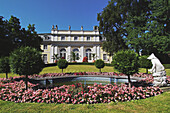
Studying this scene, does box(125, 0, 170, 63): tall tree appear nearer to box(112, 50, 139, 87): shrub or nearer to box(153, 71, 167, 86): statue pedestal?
box(153, 71, 167, 86): statue pedestal

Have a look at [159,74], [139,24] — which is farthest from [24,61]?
[139,24]

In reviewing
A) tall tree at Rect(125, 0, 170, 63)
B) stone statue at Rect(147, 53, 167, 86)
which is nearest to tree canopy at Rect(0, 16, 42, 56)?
stone statue at Rect(147, 53, 167, 86)

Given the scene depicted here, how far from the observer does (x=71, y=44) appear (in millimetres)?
32812

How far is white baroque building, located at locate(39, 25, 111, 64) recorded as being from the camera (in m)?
32.3

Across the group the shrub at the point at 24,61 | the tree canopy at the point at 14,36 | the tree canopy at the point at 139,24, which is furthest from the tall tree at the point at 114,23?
the shrub at the point at 24,61

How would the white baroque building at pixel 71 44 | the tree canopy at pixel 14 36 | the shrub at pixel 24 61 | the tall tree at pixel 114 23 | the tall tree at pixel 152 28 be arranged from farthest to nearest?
the white baroque building at pixel 71 44, the tall tree at pixel 114 23, the tall tree at pixel 152 28, the tree canopy at pixel 14 36, the shrub at pixel 24 61

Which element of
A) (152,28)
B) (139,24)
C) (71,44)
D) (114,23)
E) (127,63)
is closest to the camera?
(127,63)

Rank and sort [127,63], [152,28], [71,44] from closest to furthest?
[127,63]
[152,28]
[71,44]

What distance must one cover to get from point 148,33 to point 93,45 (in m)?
19.4

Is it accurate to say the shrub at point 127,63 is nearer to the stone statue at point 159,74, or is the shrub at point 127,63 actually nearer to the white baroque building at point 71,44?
the stone statue at point 159,74

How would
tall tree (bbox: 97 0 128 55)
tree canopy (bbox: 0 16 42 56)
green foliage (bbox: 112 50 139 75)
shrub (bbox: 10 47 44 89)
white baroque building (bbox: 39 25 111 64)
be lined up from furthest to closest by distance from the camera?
white baroque building (bbox: 39 25 111 64), tall tree (bbox: 97 0 128 55), tree canopy (bbox: 0 16 42 56), green foliage (bbox: 112 50 139 75), shrub (bbox: 10 47 44 89)

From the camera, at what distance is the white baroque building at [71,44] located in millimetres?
32281

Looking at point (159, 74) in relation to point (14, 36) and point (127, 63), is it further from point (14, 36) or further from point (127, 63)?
point (14, 36)

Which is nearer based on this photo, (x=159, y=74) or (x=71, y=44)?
(x=159, y=74)
